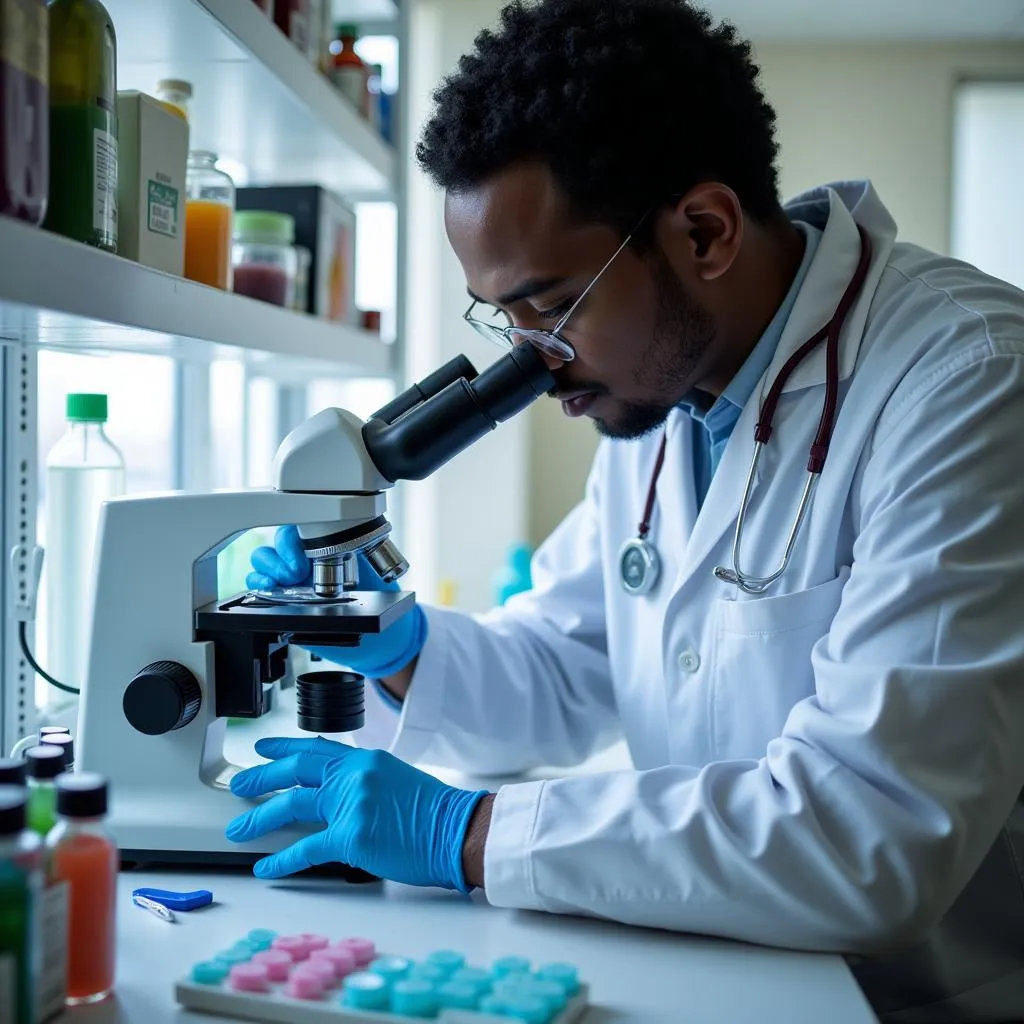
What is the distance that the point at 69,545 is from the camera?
59.2 inches

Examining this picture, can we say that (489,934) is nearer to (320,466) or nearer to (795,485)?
(320,466)

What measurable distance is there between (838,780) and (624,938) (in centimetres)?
23

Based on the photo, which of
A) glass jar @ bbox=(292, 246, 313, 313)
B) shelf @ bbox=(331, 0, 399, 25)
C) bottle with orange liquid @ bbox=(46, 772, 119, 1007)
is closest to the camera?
bottle with orange liquid @ bbox=(46, 772, 119, 1007)

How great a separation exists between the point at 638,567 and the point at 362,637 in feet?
1.27

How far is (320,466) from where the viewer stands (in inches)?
42.0

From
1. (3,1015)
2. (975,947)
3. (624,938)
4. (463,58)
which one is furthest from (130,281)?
(975,947)

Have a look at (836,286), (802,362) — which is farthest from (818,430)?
(836,286)

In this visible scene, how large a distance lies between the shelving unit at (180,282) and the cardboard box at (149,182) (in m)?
0.04

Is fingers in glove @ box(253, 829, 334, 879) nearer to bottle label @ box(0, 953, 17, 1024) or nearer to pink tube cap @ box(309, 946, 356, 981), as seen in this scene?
pink tube cap @ box(309, 946, 356, 981)

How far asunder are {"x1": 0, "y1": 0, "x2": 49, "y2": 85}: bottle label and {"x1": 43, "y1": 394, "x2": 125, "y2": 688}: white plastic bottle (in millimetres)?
715

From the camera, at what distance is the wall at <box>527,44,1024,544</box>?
3652 mm

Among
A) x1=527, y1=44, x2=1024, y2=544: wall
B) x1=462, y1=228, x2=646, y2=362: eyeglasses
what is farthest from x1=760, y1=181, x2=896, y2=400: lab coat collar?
x1=527, y1=44, x2=1024, y2=544: wall

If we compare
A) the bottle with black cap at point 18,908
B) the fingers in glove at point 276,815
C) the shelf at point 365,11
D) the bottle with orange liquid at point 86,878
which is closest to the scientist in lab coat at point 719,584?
the fingers in glove at point 276,815

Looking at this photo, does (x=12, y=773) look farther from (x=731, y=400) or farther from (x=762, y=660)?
(x=731, y=400)
